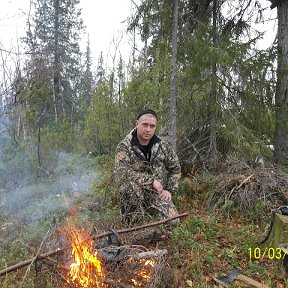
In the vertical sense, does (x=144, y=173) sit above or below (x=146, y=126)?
below

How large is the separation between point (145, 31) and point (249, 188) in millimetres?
3741

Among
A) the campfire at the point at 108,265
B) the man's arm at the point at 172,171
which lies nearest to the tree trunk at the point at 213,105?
the man's arm at the point at 172,171

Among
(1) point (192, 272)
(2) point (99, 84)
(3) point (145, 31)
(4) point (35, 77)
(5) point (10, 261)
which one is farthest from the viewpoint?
(2) point (99, 84)

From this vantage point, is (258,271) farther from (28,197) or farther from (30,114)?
(30,114)

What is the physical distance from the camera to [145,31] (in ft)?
19.9

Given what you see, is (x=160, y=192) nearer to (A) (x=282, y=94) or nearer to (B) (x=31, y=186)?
(B) (x=31, y=186)

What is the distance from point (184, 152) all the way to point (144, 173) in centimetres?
249

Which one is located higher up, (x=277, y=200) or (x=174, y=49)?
(x=174, y=49)

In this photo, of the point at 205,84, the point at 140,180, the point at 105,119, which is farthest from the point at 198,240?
the point at 105,119

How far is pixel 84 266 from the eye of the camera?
2.76 metres

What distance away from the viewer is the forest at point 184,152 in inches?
136

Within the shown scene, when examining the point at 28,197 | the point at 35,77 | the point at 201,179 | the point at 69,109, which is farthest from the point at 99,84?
the point at 69,109

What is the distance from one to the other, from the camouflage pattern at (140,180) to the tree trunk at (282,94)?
3322 millimetres

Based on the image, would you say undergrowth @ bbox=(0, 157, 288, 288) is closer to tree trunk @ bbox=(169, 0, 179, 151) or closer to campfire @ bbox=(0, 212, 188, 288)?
campfire @ bbox=(0, 212, 188, 288)
